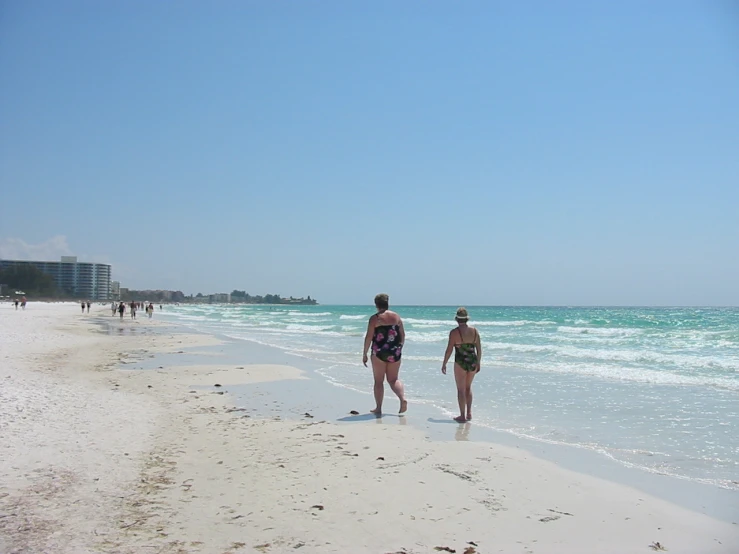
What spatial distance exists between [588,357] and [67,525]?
16.0m

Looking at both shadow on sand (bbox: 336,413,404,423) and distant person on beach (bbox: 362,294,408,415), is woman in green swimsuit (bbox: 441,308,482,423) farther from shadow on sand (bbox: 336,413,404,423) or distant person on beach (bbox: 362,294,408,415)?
shadow on sand (bbox: 336,413,404,423)

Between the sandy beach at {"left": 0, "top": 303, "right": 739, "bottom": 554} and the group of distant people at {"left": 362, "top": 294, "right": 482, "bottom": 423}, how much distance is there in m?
0.73

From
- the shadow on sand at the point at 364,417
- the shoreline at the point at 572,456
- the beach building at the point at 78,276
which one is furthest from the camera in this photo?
the beach building at the point at 78,276

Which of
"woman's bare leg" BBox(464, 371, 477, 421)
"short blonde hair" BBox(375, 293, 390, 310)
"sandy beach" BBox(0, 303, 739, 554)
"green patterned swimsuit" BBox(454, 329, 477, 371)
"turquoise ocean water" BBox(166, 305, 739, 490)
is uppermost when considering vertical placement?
"short blonde hair" BBox(375, 293, 390, 310)

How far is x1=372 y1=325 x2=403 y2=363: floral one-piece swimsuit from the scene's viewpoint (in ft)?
Answer: 25.1

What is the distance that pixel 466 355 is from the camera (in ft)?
24.5

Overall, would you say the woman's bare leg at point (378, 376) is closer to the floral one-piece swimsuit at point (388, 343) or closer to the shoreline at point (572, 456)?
the floral one-piece swimsuit at point (388, 343)

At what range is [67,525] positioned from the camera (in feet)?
11.3

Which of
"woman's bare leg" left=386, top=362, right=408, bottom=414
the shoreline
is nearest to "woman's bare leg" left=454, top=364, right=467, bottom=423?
the shoreline

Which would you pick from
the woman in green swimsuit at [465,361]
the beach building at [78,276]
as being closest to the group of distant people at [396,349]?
the woman in green swimsuit at [465,361]

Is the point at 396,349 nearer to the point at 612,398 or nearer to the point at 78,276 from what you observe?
the point at 612,398

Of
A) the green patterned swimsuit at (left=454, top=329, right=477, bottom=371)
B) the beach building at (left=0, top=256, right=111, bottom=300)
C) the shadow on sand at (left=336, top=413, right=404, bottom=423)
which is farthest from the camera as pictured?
the beach building at (left=0, top=256, right=111, bottom=300)

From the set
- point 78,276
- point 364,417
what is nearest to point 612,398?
point 364,417

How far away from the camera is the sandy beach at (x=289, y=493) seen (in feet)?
11.2
